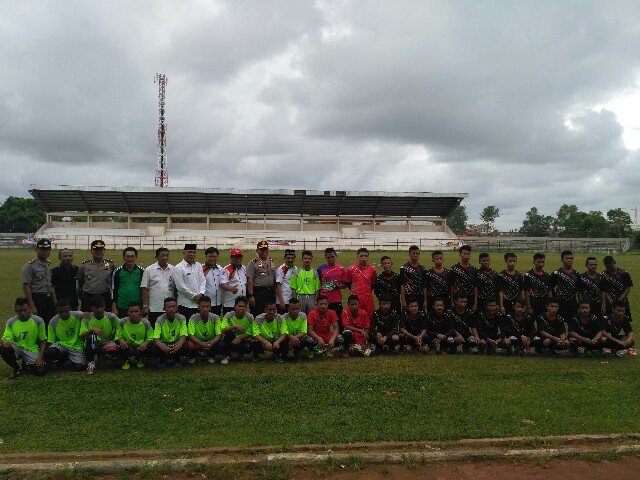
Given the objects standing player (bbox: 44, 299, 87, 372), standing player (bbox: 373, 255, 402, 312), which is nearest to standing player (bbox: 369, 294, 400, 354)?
standing player (bbox: 373, 255, 402, 312)

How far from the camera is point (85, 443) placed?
429cm

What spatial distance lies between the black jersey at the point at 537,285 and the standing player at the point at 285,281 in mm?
3910

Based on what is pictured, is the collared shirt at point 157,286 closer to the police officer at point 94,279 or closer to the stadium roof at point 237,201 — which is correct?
the police officer at point 94,279

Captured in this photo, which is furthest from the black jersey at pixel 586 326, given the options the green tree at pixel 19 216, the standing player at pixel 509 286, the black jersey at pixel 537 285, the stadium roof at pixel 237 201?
the green tree at pixel 19 216

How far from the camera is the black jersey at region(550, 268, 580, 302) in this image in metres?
7.66

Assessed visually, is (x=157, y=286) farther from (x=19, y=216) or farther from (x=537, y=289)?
(x=19, y=216)

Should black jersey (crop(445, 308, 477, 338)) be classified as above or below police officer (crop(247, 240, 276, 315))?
below

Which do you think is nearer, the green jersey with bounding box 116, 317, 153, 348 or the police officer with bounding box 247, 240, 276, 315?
the green jersey with bounding box 116, 317, 153, 348

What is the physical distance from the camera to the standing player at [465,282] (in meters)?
7.64

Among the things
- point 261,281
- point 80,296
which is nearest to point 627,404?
point 261,281

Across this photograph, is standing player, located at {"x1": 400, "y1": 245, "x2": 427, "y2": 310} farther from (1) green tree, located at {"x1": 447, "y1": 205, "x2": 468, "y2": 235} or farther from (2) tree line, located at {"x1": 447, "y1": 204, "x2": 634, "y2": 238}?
(1) green tree, located at {"x1": 447, "y1": 205, "x2": 468, "y2": 235}

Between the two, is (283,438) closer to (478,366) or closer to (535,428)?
(535,428)

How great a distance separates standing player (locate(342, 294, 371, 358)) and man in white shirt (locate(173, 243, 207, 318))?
2.36 m

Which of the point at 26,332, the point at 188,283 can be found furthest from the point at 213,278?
the point at 26,332
